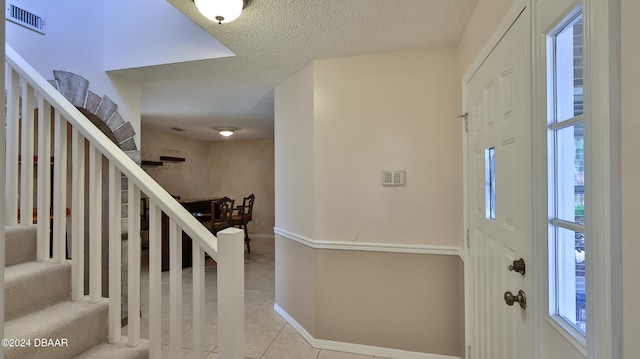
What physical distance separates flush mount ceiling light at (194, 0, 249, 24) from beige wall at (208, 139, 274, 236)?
17.8ft

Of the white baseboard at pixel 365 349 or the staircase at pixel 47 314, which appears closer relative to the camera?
the staircase at pixel 47 314

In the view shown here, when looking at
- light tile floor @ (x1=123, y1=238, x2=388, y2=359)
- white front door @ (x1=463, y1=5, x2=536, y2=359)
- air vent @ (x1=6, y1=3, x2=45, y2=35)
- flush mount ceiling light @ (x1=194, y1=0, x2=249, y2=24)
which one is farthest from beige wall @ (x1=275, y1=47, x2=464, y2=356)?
air vent @ (x1=6, y1=3, x2=45, y2=35)

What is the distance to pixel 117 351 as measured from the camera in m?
1.34

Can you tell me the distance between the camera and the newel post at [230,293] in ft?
3.67

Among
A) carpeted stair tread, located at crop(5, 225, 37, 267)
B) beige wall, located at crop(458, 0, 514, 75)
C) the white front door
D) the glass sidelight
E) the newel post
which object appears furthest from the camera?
carpeted stair tread, located at crop(5, 225, 37, 267)

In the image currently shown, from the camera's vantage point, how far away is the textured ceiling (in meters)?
1.63

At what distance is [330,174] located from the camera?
90.7 inches

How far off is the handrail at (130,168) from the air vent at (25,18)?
871 mm

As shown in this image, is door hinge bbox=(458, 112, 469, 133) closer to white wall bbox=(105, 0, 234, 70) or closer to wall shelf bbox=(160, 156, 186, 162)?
white wall bbox=(105, 0, 234, 70)

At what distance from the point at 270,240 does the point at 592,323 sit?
21.1 feet

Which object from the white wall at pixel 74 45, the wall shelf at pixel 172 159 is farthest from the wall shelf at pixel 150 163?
the white wall at pixel 74 45

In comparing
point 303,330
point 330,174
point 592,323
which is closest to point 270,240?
point 303,330

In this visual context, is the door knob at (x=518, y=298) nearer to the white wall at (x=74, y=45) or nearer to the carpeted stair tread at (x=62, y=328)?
the carpeted stair tread at (x=62, y=328)

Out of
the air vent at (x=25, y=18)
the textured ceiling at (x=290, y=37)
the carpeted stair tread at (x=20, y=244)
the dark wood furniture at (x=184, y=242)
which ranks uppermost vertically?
the air vent at (x=25, y=18)
